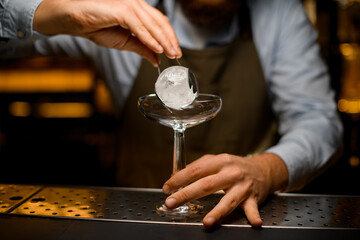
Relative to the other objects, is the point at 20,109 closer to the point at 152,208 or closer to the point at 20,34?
the point at 20,34

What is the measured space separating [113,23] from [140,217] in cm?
62

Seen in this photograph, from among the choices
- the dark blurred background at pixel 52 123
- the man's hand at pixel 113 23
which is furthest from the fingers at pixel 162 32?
the dark blurred background at pixel 52 123

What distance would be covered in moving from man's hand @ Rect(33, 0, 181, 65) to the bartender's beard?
70cm

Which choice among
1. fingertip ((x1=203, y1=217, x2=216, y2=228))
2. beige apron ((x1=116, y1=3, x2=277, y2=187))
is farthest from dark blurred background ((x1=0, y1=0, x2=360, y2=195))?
fingertip ((x1=203, y1=217, x2=216, y2=228))

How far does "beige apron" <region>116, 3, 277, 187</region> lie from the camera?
192 centimetres

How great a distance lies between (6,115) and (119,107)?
180cm

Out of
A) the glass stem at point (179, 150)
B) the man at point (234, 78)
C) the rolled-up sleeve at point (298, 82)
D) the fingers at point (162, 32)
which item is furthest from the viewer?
the man at point (234, 78)

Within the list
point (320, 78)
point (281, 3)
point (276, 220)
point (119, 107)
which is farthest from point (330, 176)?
point (276, 220)

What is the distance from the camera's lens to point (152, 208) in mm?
1044

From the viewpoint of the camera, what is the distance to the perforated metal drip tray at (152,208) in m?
0.96

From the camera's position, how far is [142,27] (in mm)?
1135

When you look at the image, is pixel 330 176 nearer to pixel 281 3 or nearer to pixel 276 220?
pixel 281 3

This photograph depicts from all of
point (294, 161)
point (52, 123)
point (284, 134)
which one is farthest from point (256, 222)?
point (52, 123)

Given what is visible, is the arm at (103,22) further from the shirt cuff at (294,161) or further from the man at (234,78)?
the shirt cuff at (294,161)
